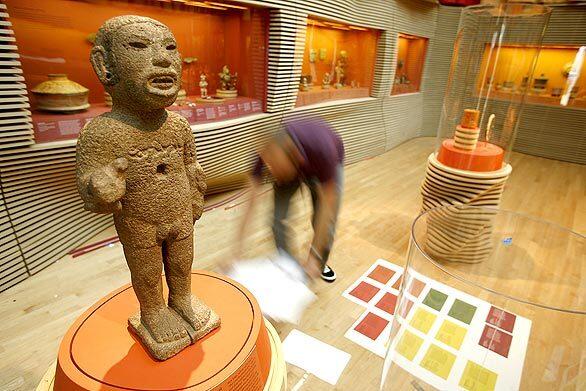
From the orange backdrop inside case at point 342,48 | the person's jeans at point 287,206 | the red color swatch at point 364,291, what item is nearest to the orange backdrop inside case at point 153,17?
the orange backdrop inside case at point 342,48

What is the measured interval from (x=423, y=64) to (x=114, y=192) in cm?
890

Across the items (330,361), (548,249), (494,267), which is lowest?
(330,361)

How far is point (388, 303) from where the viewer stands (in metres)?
3.03

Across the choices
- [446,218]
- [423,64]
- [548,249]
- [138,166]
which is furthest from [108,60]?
[423,64]

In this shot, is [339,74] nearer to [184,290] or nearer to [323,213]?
[323,213]

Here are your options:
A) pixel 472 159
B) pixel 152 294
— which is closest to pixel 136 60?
pixel 152 294

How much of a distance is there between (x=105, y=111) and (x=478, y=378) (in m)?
3.75

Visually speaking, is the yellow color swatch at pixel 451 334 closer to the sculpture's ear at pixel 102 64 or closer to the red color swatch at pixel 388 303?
the sculpture's ear at pixel 102 64

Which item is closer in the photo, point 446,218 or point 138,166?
point 138,166

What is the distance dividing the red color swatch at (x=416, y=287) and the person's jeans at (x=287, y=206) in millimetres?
1666

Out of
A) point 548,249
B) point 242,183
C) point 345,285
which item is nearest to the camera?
point 548,249

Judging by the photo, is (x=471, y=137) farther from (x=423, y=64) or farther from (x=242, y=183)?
(x=423, y=64)

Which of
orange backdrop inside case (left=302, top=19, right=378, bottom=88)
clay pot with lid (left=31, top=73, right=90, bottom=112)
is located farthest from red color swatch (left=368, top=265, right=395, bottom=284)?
orange backdrop inside case (left=302, top=19, right=378, bottom=88)

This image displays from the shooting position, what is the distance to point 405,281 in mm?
950
